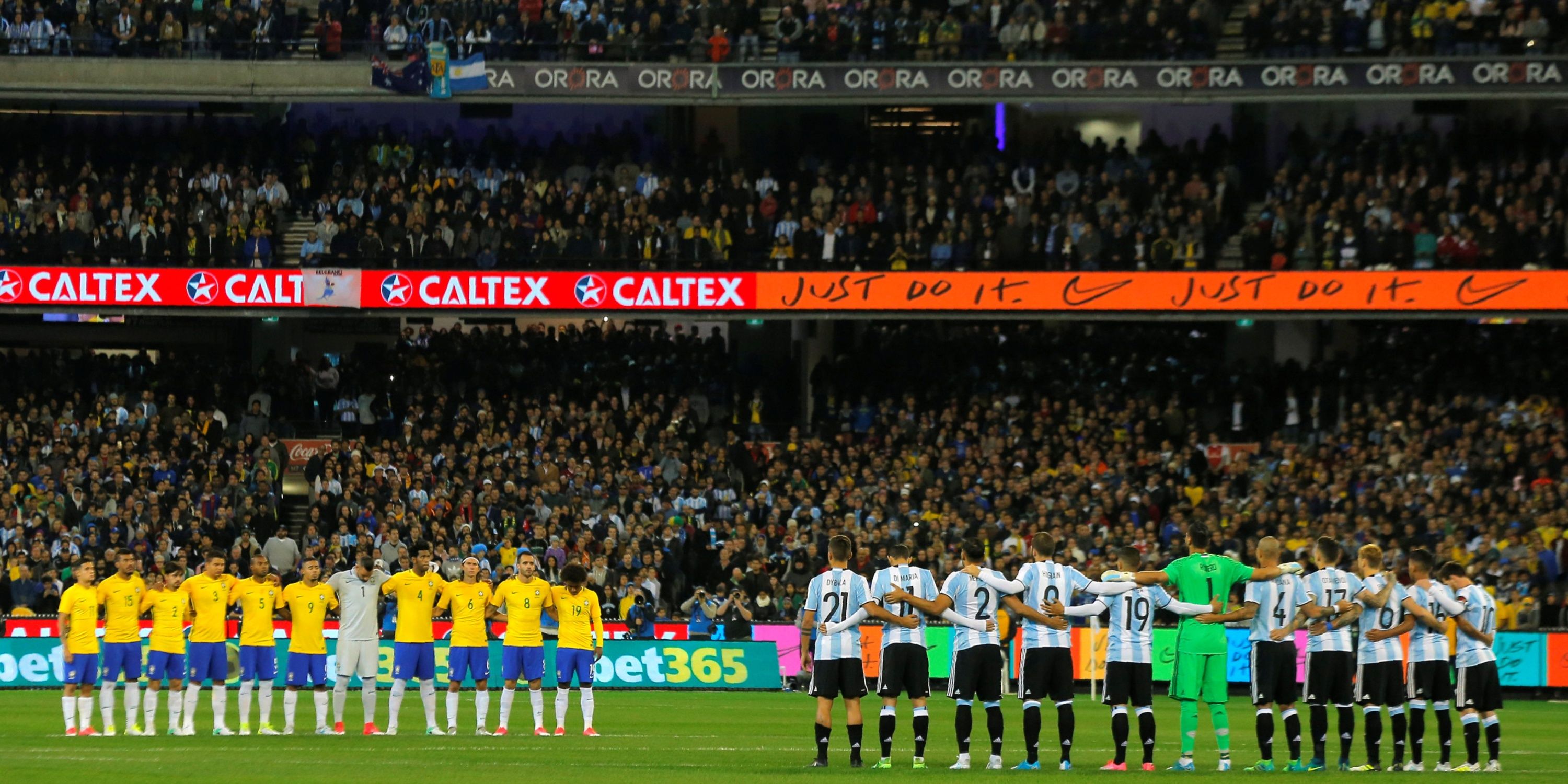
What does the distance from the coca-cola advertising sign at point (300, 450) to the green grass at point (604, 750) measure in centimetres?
1164

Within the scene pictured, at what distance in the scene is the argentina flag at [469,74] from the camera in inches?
1444

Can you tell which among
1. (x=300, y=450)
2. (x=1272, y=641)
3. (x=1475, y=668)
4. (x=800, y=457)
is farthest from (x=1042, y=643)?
(x=300, y=450)

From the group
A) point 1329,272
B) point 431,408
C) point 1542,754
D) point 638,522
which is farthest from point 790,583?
point 1542,754

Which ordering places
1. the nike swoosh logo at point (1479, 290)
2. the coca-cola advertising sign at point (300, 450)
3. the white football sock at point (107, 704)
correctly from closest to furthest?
the white football sock at point (107, 704) → the nike swoosh logo at point (1479, 290) → the coca-cola advertising sign at point (300, 450)

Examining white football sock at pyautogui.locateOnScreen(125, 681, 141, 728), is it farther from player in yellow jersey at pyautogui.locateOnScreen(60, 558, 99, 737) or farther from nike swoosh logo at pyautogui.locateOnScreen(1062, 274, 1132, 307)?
nike swoosh logo at pyautogui.locateOnScreen(1062, 274, 1132, 307)

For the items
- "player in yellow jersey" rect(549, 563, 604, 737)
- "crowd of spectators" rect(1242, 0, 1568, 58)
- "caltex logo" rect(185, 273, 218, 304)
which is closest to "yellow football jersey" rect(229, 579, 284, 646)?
"player in yellow jersey" rect(549, 563, 604, 737)

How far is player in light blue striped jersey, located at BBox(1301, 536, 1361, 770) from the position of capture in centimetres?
1681

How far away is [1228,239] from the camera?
124 feet

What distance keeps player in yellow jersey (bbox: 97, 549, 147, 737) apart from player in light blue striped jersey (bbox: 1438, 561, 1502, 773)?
13.4m

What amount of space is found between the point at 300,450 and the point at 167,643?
17.6 meters

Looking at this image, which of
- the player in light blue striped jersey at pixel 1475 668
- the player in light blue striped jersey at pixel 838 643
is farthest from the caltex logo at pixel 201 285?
the player in light blue striped jersey at pixel 1475 668

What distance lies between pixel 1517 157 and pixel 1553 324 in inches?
133

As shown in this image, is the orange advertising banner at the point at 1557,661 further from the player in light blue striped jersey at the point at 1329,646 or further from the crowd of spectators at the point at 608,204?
the player in light blue striped jersey at the point at 1329,646

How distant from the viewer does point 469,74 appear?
36.8m
